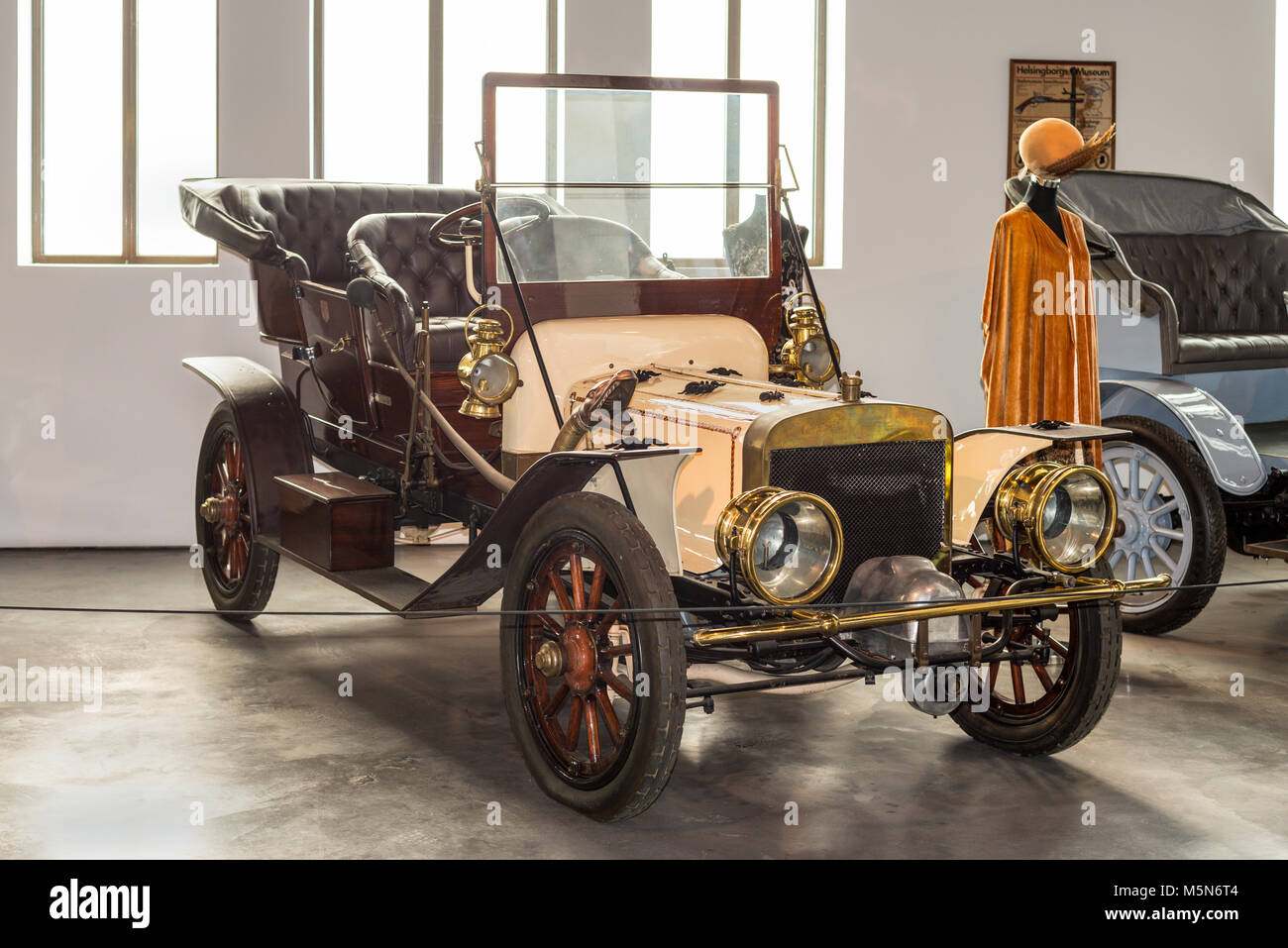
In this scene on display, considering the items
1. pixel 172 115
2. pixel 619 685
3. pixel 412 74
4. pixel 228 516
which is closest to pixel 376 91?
pixel 412 74

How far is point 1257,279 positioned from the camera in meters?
5.87

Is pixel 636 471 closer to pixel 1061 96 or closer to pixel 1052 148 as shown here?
pixel 1052 148

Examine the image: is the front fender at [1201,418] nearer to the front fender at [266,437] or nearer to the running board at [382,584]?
the running board at [382,584]

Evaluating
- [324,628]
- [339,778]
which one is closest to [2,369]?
[324,628]

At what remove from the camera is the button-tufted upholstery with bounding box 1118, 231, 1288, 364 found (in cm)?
566

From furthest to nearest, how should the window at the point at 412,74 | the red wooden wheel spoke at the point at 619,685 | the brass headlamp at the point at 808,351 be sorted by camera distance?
the window at the point at 412,74
the brass headlamp at the point at 808,351
the red wooden wheel spoke at the point at 619,685

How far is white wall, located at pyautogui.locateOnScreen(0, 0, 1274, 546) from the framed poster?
0.21ft

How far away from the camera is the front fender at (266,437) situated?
4.62 m

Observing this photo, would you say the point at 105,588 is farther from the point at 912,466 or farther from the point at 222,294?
the point at 912,466

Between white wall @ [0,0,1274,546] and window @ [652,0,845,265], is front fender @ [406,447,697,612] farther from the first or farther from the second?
window @ [652,0,845,265]

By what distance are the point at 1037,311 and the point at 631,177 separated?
1346mm

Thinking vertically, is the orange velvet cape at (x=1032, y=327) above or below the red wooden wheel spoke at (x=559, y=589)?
above

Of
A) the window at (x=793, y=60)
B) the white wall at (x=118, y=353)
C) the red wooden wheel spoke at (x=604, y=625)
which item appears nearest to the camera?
the red wooden wheel spoke at (x=604, y=625)

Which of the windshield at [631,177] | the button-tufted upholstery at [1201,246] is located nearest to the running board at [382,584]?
the windshield at [631,177]
